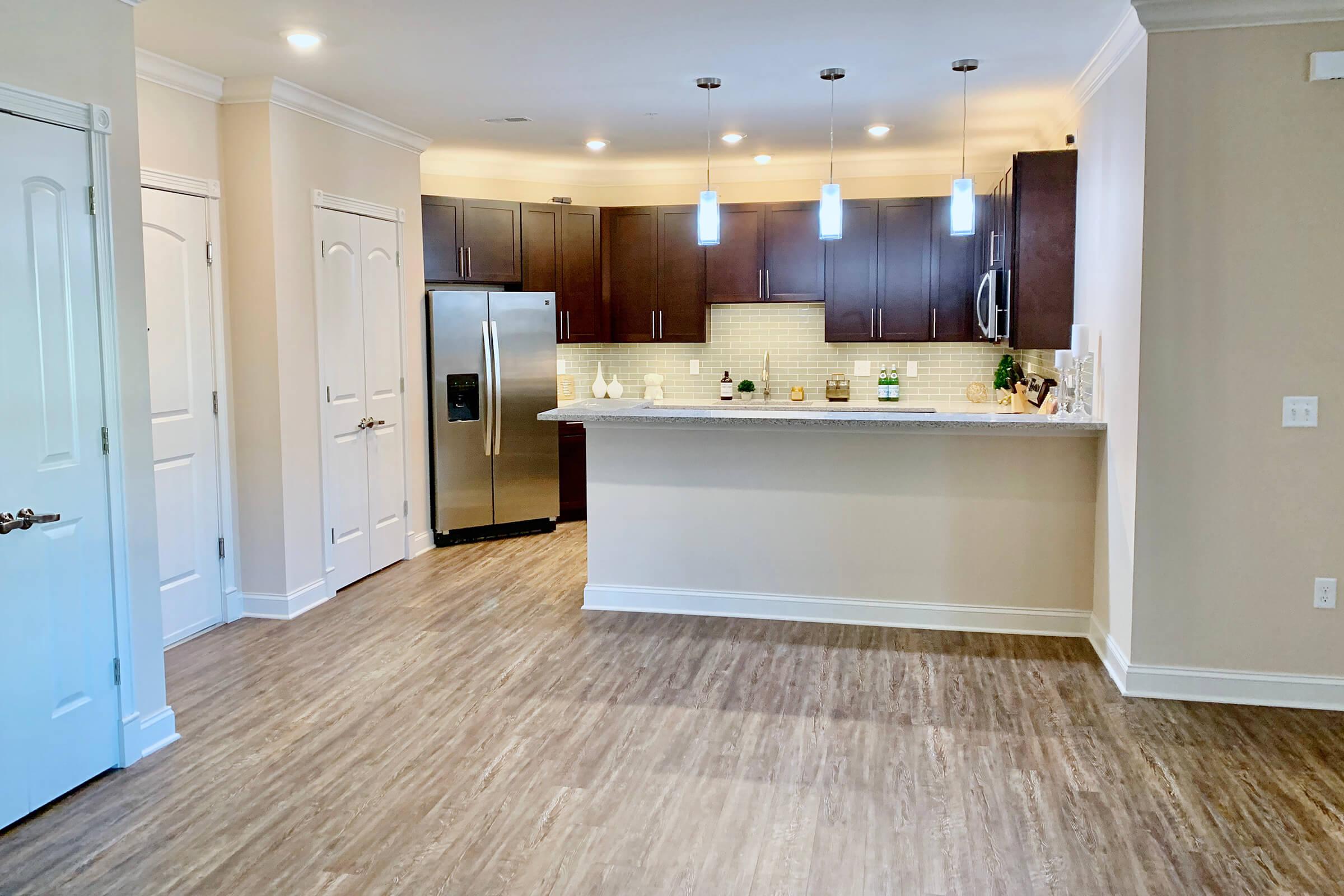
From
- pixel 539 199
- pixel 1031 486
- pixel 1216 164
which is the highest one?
pixel 539 199

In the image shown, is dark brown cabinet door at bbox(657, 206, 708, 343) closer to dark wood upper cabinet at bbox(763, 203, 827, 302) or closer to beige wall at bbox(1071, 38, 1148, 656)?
dark wood upper cabinet at bbox(763, 203, 827, 302)

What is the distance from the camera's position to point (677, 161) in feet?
24.1

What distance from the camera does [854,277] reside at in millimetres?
7059

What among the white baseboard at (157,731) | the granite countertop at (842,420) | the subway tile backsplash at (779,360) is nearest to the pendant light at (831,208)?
the granite countertop at (842,420)

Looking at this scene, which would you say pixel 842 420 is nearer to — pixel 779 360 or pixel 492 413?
pixel 492 413

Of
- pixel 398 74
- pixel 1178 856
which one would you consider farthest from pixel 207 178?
pixel 1178 856

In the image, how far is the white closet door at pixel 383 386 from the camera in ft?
18.6

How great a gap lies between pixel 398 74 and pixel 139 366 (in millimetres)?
2113

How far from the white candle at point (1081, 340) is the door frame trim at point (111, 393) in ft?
13.0

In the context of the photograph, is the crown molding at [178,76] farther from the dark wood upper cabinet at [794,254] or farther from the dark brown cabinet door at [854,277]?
the dark brown cabinet door at [854,277]

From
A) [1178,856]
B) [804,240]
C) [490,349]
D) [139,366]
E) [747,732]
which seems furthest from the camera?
[804,240]

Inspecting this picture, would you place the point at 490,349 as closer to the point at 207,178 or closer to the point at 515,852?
the point at 207,178

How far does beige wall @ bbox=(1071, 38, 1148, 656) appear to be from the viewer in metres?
3.79

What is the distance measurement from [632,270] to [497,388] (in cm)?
150
